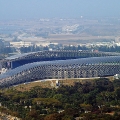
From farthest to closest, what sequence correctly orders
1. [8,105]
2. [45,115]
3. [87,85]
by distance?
[87,85]
[8,105]
[45,115]

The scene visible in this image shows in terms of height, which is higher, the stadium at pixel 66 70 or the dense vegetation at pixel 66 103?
the stadium at pixel 66 70

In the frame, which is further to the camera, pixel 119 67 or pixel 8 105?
pixel 119 67

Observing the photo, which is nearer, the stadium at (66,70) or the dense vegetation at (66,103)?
the dense vegetation at (66,103)

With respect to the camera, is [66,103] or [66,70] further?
[66,70]

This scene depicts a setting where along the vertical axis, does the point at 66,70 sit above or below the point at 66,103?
above

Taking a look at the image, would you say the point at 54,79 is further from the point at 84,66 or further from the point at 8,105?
the point at 8,105

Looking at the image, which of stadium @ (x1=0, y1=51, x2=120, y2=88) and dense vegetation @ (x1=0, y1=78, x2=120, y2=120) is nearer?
dense vegetation @ (x1=0, y1=78, x2=120, y2=120)

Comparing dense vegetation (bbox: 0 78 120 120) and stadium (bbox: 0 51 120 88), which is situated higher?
stadium (bbox: 0 51 120 88)

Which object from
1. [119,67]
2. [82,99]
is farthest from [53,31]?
[82,99]
